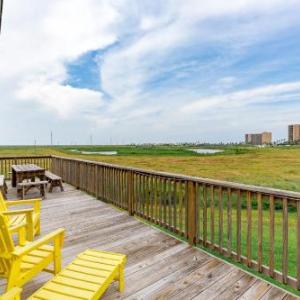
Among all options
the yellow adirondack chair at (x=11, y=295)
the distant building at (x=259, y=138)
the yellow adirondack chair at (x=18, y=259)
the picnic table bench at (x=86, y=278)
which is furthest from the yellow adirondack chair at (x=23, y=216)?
the distant building at (x=259, y=138)

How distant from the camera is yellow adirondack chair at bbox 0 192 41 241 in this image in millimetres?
2609

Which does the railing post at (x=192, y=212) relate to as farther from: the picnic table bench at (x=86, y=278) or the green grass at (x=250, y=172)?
the picnic table bench at (x=86, y=278)

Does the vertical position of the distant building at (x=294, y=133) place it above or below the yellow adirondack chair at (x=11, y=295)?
above

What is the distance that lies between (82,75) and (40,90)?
8044mm

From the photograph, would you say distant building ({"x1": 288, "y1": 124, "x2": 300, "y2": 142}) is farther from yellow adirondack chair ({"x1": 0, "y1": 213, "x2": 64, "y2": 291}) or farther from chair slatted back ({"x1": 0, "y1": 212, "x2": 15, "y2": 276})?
chair slatted back ({"x1": 0, "y1": 212, "x2": 15, "y2": 276})

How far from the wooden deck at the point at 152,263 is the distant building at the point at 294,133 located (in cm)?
9073

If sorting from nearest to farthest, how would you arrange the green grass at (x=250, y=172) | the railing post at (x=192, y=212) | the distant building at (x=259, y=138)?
1. the railing post at (x=192, y=212)
2. the green grass at (x=250, y=172)
3. the distant building at (x=259, y=138)

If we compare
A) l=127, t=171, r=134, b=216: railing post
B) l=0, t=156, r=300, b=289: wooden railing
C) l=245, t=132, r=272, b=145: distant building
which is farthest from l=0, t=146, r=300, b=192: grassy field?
l=245, t=132, r=272, b=145: distant building

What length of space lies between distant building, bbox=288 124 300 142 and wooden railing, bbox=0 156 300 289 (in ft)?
289

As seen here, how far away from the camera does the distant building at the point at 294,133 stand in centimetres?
8354

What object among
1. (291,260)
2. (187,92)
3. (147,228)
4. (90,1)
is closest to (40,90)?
(90,1)

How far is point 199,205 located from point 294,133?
95235 mm

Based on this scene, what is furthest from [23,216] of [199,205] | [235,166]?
[235,166]

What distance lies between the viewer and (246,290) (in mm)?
2383
